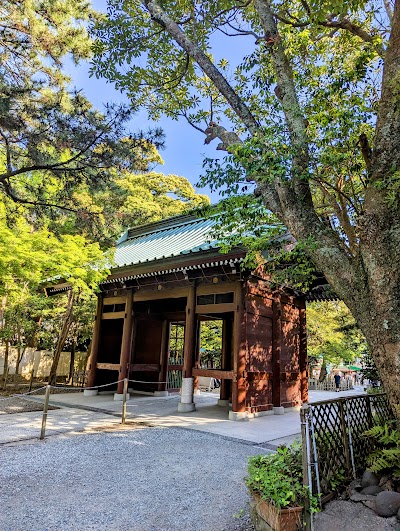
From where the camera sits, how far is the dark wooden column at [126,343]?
33.9ft

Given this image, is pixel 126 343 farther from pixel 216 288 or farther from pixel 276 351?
pixel 276 351

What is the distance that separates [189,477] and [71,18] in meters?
8.47

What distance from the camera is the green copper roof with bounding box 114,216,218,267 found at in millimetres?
9547

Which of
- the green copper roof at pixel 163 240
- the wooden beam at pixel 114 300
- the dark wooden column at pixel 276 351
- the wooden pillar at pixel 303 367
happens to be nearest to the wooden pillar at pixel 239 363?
the dark wooden column at pixel 276 351

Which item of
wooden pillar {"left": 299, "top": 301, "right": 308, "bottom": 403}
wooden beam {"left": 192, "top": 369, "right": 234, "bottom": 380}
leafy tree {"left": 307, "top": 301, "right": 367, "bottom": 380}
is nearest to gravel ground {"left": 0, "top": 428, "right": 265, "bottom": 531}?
wooden beam {"left": 192, "top": 369, "right": 234, "bottom": 380}

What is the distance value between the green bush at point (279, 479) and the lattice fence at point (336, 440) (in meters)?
0.15

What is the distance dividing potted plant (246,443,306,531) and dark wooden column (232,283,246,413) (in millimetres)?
4760

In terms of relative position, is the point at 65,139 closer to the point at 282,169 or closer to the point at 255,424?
the point at 282,169

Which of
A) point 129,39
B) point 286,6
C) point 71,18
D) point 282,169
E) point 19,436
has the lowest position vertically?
point 19,436

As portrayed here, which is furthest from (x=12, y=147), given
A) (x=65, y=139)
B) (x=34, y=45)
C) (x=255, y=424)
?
(x=255, y=424)

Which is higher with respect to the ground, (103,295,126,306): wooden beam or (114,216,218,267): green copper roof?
(114,216,218,267): green copper roof

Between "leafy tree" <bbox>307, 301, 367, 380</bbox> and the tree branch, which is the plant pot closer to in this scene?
the tree branch

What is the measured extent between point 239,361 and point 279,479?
17.1 feet

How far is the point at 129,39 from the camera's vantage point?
240 inches
